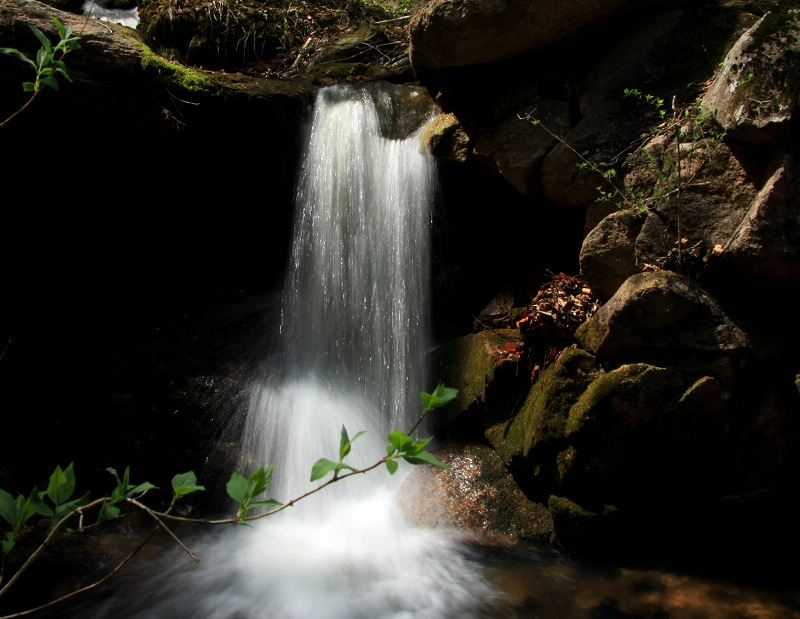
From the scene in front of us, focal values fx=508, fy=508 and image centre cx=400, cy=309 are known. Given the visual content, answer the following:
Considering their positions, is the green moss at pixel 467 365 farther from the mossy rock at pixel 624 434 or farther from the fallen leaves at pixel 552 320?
the mossy rock at pixel 624 434

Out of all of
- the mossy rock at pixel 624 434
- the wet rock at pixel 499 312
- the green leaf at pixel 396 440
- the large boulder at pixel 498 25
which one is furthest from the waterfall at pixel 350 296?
the green leaf at pixel 396 440

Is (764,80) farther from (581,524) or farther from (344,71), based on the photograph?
(344,71)

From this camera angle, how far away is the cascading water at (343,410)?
123 inches

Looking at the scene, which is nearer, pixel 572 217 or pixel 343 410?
pixel 572 217

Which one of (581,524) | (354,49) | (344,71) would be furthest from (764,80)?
(354,49)

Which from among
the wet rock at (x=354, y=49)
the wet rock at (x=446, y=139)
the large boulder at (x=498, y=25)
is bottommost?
the wet rock at (x=446, y=139)

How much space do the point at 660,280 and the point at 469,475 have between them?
6.57 ft

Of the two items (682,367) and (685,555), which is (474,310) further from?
(685,555)

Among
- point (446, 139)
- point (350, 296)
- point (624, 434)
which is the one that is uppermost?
point (446, 139)

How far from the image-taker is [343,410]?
4.79 meters

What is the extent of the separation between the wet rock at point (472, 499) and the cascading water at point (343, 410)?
0.49 ft

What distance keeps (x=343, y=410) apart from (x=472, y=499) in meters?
1.52

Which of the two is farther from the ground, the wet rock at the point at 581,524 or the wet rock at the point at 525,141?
the wet rock at the point at 525,141

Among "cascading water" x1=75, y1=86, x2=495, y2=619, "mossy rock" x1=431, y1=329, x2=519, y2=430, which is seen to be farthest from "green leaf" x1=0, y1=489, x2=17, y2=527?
"mossy rock" x1=431, y1=329, x2=519, y2=430
